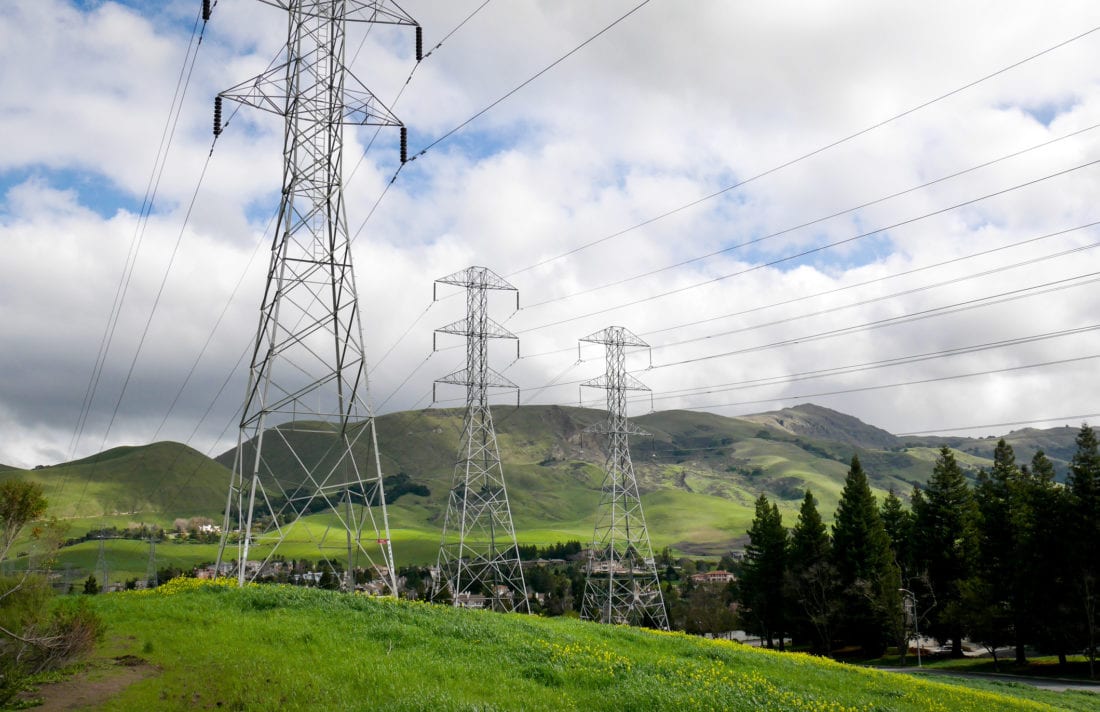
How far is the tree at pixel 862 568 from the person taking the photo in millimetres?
61625

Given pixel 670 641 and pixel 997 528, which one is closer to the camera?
pixel 670 641

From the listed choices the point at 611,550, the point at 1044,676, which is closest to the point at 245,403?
the point at 611,550

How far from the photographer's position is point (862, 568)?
2511 inches

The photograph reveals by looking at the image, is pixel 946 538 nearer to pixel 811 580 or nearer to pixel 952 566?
pixel 952 566

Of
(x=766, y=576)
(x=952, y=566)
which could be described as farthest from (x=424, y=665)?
(x=766, y=576)

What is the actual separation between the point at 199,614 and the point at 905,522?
69778 mm

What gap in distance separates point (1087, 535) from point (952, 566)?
1634 cm

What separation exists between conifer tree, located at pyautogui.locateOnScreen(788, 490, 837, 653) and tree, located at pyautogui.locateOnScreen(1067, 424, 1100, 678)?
1920 cm

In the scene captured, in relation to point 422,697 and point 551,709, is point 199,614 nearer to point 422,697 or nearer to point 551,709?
point 422,697

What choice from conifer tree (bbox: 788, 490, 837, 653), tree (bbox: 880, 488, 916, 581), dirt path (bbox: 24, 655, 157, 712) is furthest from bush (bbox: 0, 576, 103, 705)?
tree (bbox: 880, 488, 916, 581)

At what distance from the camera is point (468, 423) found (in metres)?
50.8

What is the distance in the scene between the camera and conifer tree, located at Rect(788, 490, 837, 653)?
65.2m

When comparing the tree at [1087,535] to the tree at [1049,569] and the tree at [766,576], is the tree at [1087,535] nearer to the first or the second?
the tree at [1049,569]

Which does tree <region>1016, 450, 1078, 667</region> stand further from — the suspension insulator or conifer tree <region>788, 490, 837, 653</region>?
the suspension insulator
